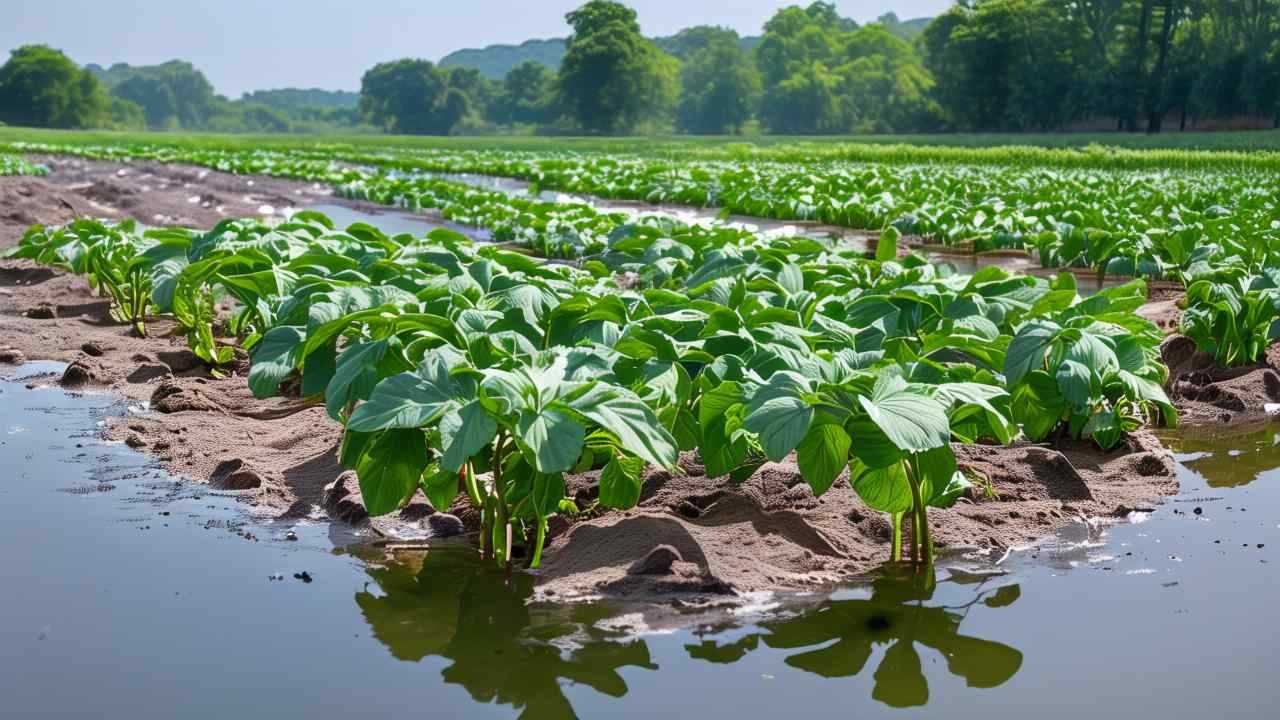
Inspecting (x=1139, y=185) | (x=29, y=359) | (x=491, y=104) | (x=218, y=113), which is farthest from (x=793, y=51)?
(x=29, y=359)

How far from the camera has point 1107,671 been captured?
2.58 metres

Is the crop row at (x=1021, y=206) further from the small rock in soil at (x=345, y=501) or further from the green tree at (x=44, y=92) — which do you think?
the green tree at (x=44, y=92)

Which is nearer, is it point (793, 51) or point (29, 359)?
point (29, 359)

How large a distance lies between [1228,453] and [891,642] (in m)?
2.53

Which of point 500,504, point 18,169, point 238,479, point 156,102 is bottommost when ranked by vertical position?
point 238,479

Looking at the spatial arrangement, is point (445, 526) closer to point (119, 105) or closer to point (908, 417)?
point (908, 417)

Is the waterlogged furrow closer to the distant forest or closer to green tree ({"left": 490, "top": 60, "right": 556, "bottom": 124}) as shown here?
the distant forest

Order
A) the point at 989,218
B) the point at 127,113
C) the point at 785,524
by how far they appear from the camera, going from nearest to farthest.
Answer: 1. the point at 785,524
2. the point at 989,218
3. the point at 127,113

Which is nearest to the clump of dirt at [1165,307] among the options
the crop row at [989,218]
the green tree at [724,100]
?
the crop row at [989,218]

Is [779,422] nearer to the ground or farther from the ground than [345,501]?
farther from the ground

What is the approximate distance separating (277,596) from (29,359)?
409 centimetres

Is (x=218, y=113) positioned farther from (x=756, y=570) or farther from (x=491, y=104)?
(x=756, y=570)

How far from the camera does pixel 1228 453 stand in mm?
4613

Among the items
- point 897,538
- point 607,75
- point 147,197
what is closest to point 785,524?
point 897,538
